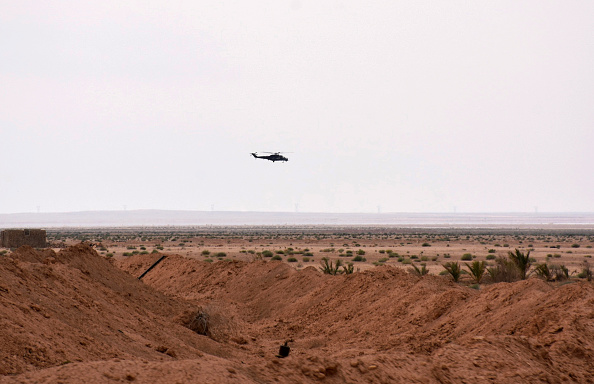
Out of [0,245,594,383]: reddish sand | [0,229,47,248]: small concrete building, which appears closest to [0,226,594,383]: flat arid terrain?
[0,245,594,383]: reddish sand

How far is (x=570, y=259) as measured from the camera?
168 ft

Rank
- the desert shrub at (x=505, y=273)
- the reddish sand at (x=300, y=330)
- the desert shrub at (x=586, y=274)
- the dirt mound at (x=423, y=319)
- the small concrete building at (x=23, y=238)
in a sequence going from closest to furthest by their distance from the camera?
1. the reddish sand at (x=300, y=330)
2. the dirt mound at (x=423, y=319)
3. the desert shrub at (x=586, y=274)
4. the desert shrub at (x=505, y=273)
5. the small concrete building at (x=23, y=238)

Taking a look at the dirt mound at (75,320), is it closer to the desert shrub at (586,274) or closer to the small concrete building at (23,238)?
the desert shrub at (586,274)

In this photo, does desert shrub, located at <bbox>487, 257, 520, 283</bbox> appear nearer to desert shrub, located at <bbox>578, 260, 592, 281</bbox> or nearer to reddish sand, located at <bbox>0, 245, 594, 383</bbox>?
desert shrub, located at <bbox>578, 260, 592, 281</bbox>

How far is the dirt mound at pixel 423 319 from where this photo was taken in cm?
1261

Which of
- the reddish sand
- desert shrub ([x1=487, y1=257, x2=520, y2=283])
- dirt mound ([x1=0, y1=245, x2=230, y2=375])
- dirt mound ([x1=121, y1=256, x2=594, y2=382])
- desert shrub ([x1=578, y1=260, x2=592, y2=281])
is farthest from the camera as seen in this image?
desert shrub ([x1=487, y1=257, x2=520, y2=283])

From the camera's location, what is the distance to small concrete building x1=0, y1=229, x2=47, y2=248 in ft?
194

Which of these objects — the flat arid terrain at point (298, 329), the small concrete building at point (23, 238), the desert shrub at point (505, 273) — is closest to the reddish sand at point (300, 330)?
the flat arid terrain at point (298, 329)

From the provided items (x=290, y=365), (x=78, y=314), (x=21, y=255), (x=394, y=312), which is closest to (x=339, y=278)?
(x=394, y=312)

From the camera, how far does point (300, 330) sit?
2119 centimetres

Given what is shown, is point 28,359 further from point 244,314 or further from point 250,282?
point 250,282

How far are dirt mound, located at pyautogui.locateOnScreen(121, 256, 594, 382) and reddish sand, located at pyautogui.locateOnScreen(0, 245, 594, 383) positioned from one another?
0.04 m

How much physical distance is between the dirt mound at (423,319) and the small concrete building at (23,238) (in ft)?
106

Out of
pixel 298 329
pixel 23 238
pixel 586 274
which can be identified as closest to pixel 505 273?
pixel 586 274
